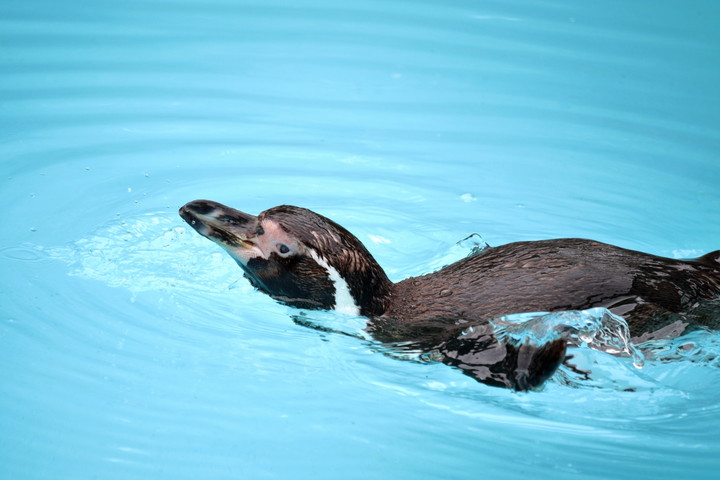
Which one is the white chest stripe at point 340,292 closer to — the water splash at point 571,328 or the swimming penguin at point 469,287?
the swimming penguin at point 469,287

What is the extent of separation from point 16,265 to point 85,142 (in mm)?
1851

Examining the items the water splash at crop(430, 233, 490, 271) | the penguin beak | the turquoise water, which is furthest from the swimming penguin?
the water splash at crop(430, 233, 490, 271)

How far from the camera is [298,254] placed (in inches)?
146

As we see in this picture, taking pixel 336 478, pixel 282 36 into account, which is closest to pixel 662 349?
pixel 336 478

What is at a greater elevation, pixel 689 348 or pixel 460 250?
pixel 460 250

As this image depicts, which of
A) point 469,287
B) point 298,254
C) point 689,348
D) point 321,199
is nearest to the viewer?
point 298,254

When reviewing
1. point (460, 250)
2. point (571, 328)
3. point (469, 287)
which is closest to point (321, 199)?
point (460, 250)

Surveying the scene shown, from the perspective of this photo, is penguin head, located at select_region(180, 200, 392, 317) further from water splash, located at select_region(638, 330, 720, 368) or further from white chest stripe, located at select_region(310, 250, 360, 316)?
water splash, located at select_region(638, 330, 720, 368)

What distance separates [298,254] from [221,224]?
1.23 feet

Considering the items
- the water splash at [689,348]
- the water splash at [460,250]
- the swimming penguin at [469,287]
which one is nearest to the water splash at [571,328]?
the swimming penguin at [469,287]

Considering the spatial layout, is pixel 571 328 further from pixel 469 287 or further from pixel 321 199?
pixel 321 199

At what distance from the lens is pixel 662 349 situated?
3.89 metres

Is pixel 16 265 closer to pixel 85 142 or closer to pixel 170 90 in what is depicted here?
pixel 85 142

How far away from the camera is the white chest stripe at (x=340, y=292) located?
3.75 m
